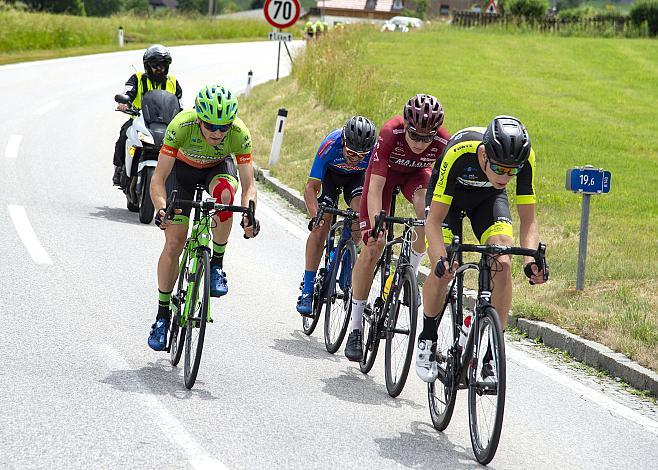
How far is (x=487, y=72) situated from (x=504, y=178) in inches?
1093

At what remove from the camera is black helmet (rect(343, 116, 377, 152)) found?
7984mm

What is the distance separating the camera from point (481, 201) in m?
6.85

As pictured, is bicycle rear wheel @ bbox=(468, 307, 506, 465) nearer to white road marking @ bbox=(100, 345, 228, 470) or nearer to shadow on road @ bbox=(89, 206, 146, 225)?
white road marking @ bbox=(100, 345, 228, 470)

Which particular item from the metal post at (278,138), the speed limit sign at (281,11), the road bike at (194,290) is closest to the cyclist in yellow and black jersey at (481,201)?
the road bike at (194,290)

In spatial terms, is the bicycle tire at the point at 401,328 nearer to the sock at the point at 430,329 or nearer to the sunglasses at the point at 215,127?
the sock at the point at 430,329

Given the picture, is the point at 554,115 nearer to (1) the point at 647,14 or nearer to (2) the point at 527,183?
(2) the point at 527,183

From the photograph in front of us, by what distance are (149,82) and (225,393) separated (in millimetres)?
7345

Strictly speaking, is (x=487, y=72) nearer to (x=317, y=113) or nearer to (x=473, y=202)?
(x=317, y=113)

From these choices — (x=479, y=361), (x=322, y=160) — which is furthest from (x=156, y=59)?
(x=479, y=361)

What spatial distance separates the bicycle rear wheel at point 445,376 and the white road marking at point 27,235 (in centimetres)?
496

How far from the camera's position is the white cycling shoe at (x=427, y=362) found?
22.0 feet

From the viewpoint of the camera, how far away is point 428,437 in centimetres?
645

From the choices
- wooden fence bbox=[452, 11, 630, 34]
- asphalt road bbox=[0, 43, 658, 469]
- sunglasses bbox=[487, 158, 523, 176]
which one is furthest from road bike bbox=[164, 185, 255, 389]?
wooden fence bbox=[452, 11, 630, 34]

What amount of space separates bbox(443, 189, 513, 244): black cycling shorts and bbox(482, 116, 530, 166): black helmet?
0.75 m
